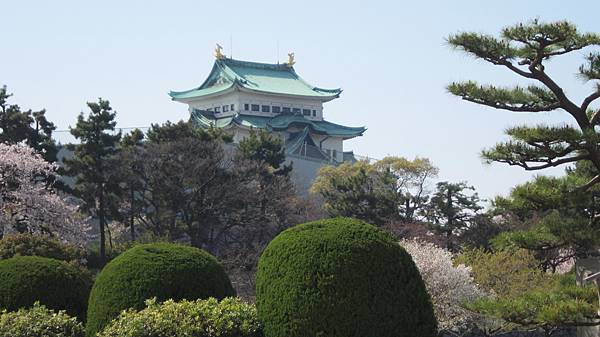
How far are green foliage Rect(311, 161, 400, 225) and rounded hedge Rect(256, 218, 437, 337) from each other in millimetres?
22973

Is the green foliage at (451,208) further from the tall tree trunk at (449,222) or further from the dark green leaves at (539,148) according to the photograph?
the dark green leaves at (539,148)

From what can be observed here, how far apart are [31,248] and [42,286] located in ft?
18.7

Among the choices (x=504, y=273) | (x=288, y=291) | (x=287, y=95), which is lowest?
(x=504, y=273)

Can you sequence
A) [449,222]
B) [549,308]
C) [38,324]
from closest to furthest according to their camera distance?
[549,308], [38,324], [449,222]

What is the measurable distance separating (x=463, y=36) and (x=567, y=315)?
10.6ft

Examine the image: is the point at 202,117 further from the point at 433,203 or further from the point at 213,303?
the point at 213,303

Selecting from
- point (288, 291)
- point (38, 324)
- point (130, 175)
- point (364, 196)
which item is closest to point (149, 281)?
point (38, 324)

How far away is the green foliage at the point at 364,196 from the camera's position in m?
34.0

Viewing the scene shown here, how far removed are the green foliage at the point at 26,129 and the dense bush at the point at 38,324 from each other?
59.4ft

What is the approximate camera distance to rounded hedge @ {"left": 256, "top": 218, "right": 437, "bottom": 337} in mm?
10070

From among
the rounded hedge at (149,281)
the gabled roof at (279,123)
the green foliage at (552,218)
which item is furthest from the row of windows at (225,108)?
the green foliage at (552,218)

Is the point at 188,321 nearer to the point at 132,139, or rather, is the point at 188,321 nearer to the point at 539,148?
the point at 539,148

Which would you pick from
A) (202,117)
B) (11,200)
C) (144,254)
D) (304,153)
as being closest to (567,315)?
(144,254)

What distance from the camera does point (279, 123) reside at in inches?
2260
